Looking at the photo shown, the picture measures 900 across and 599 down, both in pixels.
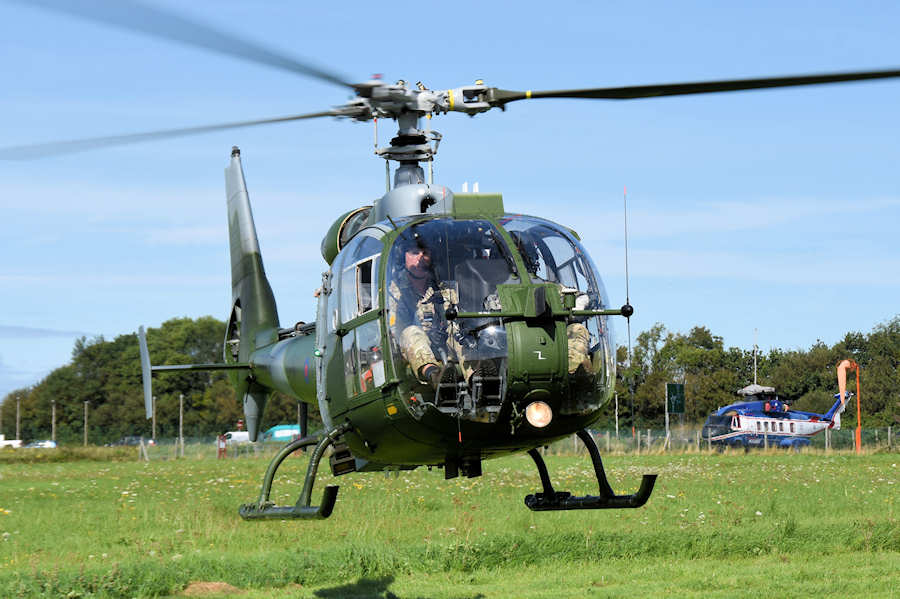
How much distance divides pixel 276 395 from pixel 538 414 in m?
69.3

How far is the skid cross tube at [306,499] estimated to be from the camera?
1004 cm

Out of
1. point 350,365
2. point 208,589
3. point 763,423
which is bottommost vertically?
point 208,589

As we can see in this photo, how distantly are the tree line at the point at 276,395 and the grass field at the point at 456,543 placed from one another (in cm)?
2696

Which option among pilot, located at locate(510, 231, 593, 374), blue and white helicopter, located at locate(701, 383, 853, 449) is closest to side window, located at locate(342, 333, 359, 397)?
pilot, located at locate(510, 231, 593, 374)

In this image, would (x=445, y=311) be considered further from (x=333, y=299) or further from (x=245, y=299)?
(x=245, y=299)

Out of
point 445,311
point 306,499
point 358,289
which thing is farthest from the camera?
point 306,499

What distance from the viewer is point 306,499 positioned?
10.5 m

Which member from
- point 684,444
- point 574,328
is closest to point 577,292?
point 574,328

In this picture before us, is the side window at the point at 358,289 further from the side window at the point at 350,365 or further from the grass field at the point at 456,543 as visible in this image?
the grass field at the point at 456,543

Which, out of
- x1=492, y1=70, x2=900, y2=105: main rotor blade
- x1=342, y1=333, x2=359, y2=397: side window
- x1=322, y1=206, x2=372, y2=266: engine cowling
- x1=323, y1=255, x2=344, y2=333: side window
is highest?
x1=492, y1=70, x2=900, y2=105: main rotor blade

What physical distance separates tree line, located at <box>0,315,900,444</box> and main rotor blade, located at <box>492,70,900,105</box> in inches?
1669

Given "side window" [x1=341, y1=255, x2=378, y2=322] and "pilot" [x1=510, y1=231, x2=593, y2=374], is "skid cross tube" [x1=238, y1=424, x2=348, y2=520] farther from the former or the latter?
"pilot" [x1=510, y1=231, x2=593, y2=374]

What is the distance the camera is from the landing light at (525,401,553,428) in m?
8.98

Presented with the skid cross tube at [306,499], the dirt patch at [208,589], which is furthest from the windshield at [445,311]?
the dirt patch at [208,589]
